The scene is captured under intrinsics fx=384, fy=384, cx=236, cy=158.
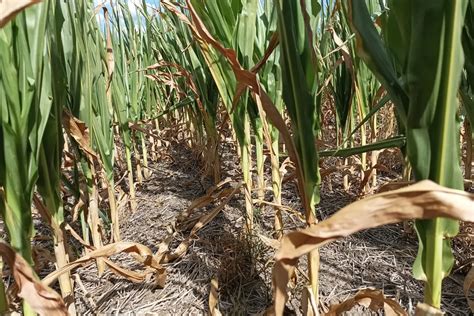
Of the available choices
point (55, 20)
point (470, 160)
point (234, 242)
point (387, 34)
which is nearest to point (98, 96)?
point (55, 20)

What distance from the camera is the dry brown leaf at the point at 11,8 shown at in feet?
1.11

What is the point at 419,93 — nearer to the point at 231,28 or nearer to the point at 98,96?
the point at 231,28

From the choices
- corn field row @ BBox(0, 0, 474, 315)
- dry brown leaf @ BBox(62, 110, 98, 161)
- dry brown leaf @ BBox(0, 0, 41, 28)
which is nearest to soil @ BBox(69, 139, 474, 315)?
corn field row @ BBox(0, 0, 474, 315)

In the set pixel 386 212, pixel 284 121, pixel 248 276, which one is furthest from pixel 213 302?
pixel 386 212

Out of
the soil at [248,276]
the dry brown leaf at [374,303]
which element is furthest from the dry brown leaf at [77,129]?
the dry brown leaf at [374,303]

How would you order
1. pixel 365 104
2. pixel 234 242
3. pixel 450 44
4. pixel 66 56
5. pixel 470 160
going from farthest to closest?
pixel 365 104, pixel 470 160, pixel 234 242, pixel 66 56, pixel 450 44

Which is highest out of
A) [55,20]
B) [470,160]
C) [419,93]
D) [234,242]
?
[55,20]

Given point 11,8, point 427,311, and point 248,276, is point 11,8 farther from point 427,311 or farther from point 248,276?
point 248,276

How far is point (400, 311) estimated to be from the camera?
51cm

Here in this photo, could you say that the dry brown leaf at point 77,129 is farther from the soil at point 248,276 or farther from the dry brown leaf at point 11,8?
the dry brown leaf at point 11,8

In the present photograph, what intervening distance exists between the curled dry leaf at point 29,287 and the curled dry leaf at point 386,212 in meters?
0.28

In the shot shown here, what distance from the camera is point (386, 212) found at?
0.33 metres

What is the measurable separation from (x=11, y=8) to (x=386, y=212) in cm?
38

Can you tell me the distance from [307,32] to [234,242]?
25.0 inches
